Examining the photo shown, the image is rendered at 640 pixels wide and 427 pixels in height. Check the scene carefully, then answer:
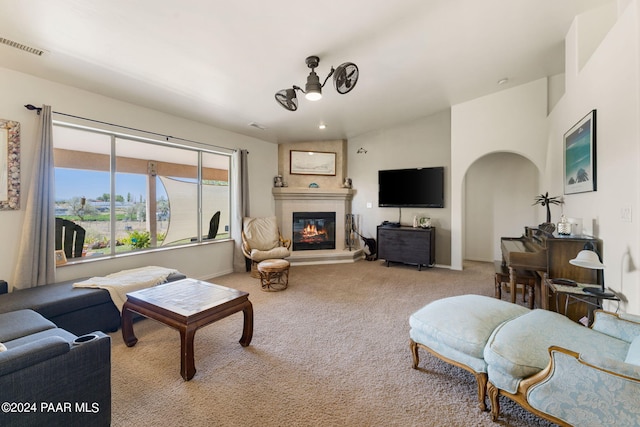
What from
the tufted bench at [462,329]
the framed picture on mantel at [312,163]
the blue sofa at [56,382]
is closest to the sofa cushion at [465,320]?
the tufted bench at [462,329]

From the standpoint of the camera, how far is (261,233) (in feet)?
16.6

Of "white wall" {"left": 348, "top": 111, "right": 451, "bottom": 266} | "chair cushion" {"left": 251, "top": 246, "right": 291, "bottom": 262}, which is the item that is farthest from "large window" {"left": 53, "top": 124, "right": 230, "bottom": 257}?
"white wall" {"left": 348, "top": 111, "right": 451, "bottom": 266}

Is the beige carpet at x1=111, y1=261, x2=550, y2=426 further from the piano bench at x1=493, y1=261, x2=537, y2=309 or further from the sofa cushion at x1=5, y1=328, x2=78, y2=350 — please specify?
the piano bench at x1=493, y1=261, x2=537, y2=309

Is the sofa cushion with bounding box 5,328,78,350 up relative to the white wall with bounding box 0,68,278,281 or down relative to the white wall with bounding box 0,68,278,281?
down

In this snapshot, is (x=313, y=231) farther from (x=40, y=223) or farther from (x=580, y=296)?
(x=580, y=296)

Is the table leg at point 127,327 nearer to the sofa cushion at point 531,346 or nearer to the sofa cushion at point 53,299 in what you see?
the sofa cushion at point 53,299

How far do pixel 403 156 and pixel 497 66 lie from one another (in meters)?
2.28

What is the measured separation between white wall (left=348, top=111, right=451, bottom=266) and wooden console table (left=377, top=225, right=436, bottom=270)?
38 cm

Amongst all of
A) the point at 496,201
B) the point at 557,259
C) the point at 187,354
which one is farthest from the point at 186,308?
the point at 496,201

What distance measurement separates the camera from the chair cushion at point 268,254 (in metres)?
4.46

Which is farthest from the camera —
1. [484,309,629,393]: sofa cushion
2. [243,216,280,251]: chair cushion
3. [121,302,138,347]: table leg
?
[243,216,280,251]: chair cushion

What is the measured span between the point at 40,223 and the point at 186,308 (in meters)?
1.93

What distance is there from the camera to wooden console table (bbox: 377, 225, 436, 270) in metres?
5.05

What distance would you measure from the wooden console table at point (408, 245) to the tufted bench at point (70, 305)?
14.2 feet
